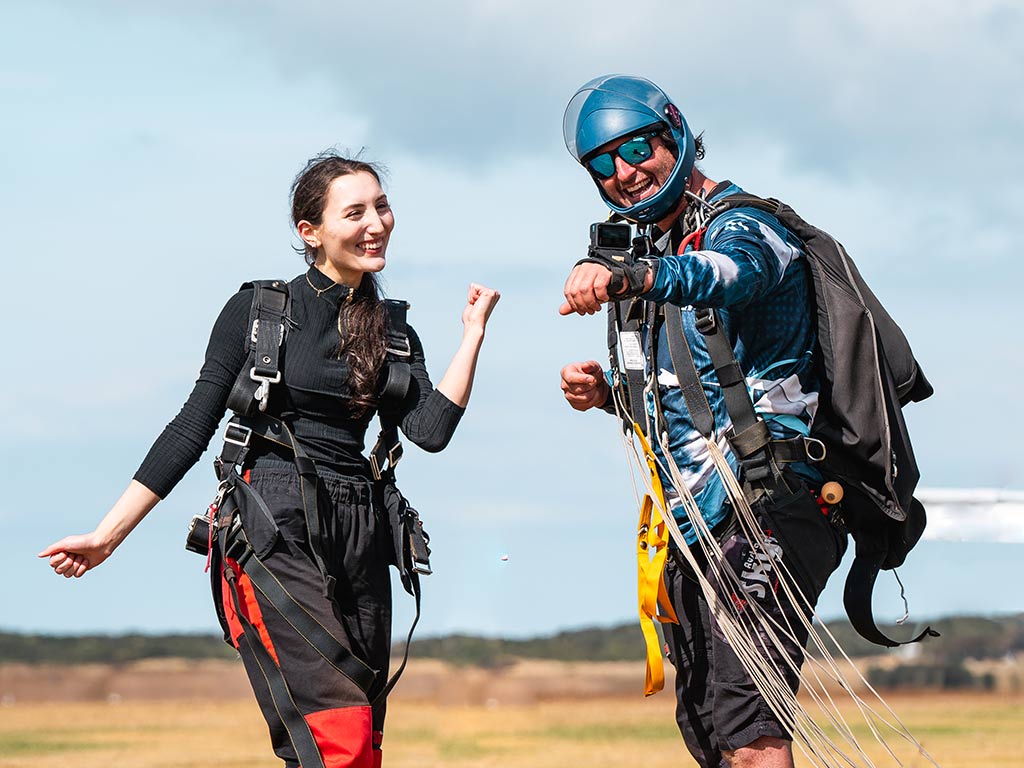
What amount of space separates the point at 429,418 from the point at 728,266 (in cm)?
101

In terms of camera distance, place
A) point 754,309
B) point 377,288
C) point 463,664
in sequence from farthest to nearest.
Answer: point 463,664 < point 377,288 < point 754,309

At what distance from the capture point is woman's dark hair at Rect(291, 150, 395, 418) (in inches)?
144

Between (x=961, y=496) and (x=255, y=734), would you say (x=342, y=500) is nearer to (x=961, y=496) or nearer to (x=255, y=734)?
(x=961, y=496)

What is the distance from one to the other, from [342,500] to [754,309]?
→ 118 cm

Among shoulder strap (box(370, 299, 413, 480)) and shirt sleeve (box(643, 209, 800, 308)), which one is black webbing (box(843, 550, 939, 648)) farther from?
shoulder strap (box(370, 299, 413, 480))

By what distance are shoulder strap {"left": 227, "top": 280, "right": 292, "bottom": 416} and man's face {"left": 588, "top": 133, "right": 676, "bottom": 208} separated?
0.95 meters

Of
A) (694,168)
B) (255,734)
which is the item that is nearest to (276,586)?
(694,168)

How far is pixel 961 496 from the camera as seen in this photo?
782cm

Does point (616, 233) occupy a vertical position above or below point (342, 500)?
above

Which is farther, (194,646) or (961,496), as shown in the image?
(194,646)

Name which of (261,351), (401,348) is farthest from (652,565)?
(261,351)

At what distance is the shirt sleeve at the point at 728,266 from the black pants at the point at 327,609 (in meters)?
1.11

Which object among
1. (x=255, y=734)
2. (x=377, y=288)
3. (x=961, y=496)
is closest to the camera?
(x=377, y=288)

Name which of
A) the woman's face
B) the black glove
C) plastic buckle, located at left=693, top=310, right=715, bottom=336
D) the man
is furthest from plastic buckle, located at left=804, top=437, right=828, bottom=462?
the woman's face
